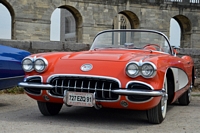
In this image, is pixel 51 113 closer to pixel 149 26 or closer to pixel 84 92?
pixel 84 92

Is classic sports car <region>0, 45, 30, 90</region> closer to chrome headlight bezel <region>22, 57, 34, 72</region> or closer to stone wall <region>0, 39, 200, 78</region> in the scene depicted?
chrome headlight bezel <region>22, 57, 34, 72</region>

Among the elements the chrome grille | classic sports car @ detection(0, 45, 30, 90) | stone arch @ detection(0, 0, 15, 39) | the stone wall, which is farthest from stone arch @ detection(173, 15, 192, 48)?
the chrome grille

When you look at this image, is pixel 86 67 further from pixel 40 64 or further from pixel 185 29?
pixel 185 29

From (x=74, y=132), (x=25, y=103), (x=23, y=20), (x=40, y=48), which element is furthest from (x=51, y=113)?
(x=23, y=20)

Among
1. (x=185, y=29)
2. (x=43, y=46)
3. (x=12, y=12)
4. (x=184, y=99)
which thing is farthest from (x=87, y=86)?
(x=185, y=29)

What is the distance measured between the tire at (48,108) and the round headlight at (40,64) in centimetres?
55

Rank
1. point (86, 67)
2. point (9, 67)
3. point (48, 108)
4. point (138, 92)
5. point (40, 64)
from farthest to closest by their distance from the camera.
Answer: point (9, 67) < point (48, 108) < point (40, 64) < point (86, 67) < point (138, 92)

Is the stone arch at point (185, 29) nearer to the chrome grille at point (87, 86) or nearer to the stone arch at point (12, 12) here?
the stone arch at point (12, 12)

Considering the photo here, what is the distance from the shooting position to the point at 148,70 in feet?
14.2

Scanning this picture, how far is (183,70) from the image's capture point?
5.90 metres

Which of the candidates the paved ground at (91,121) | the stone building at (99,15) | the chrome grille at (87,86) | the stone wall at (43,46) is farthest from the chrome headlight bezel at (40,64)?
the stone building at (99,15)

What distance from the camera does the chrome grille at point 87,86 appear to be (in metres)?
4.36

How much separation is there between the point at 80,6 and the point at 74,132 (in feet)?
53.5

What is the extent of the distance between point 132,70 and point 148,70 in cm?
19
